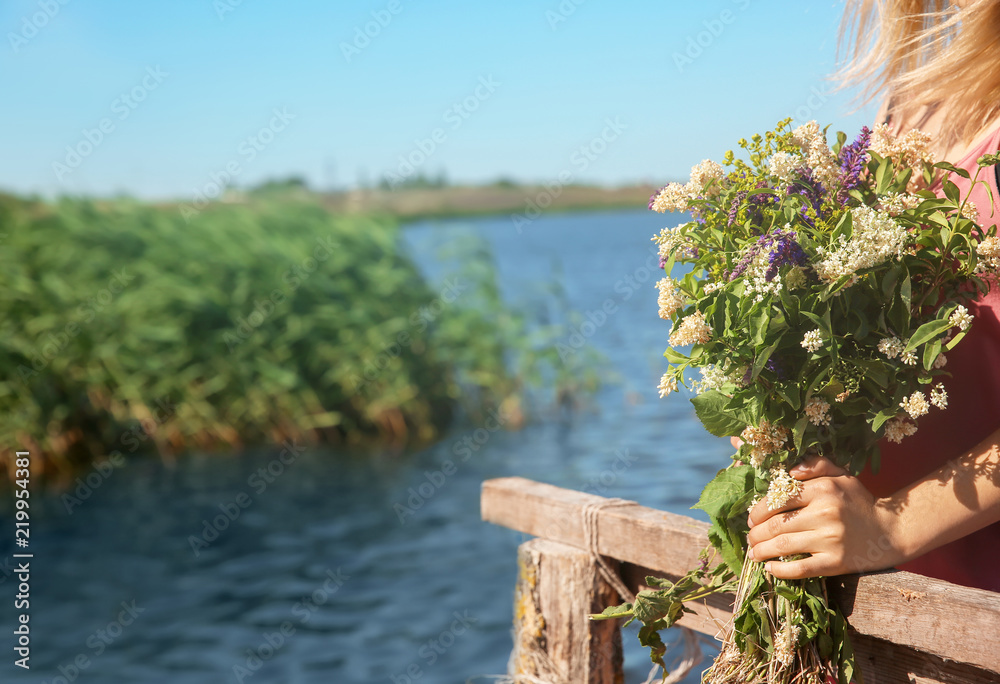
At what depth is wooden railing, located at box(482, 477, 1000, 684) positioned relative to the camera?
1439mm

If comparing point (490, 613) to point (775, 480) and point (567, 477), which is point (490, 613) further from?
point (775, 480)

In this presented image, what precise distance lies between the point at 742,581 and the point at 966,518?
0.42 metres

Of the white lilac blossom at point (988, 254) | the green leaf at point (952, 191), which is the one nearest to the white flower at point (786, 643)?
the white lilac blossom at point (988, 254)

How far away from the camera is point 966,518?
1.47 metres

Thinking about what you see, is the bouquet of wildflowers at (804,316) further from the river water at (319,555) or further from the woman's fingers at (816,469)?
the river water at (319,555)

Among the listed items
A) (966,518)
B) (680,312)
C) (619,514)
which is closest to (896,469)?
(966,518)

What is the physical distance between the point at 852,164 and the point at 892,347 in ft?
1.29

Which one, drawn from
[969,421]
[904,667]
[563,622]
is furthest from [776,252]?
[563,622]

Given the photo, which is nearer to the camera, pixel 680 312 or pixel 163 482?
pixel 680 312

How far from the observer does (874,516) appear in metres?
1.50

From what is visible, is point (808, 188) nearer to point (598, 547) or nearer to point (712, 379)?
point (712, 379)

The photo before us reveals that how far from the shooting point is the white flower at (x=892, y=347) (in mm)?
1409

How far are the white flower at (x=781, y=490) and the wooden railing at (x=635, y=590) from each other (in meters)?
0.24

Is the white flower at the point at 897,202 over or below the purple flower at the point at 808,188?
below
